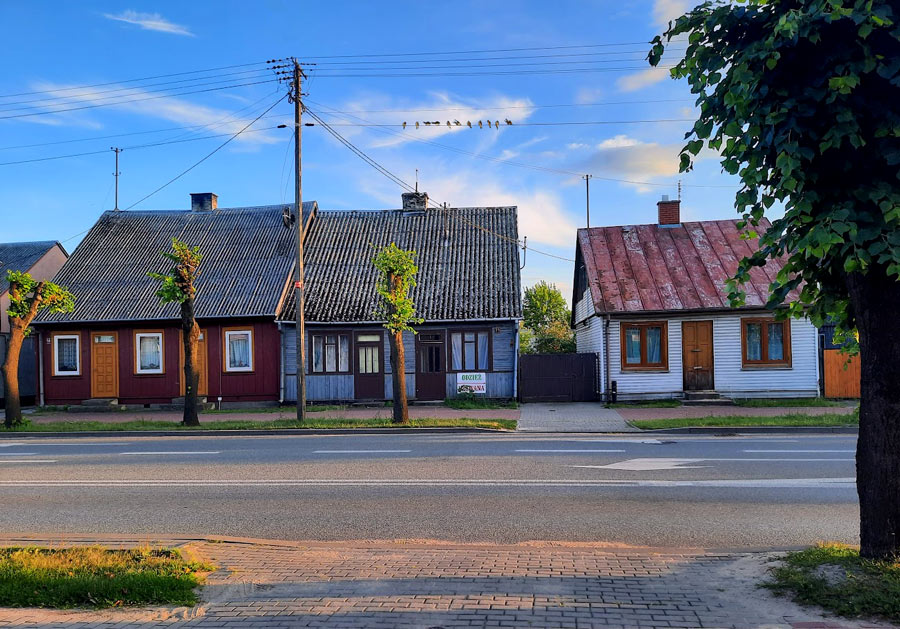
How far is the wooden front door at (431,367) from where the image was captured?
2586cm

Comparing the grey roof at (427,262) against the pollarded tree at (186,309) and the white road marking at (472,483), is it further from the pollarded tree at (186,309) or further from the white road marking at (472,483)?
the white road marking at (472,483)

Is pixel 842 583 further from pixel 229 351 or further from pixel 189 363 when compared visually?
pixel 229 351

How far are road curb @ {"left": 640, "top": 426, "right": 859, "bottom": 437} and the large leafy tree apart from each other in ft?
38.8

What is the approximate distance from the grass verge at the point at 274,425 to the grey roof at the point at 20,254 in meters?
14.4

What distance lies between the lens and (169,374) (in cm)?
2712

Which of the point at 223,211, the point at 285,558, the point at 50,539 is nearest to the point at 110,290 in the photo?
the point at 223,211

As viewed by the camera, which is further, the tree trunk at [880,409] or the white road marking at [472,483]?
the white road marking at [472,483]

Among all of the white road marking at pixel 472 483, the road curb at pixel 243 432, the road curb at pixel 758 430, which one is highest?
the white road marking at pixel 472 483

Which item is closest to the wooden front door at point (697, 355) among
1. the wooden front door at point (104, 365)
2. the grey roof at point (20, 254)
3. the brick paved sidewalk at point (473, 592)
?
the brick paved sidewalk at point (473, 592)

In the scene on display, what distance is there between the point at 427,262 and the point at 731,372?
40.2 ft

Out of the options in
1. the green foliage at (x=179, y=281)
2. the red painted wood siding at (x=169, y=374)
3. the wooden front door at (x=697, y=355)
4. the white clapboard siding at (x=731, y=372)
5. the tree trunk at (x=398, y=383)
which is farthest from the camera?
the red painted wood siding at (x=169, y=374)

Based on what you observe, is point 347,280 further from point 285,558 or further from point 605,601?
point 605,601

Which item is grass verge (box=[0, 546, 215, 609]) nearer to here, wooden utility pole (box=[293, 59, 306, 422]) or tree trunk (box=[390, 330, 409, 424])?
tree trunk (box=[390, 330, 409, 424])

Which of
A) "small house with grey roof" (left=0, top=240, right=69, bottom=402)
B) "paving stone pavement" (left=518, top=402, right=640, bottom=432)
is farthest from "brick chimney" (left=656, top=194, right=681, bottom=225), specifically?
"small house with grey roof" (left=0, top=240, right=69, bottom=402)
